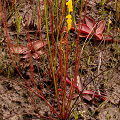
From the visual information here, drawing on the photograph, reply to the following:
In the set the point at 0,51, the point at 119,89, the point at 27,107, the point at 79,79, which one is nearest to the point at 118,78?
the point at 119,89

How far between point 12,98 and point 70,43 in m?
0.75

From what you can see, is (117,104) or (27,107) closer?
(27,107)

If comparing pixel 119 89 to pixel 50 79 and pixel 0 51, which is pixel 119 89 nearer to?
pixel 50 79

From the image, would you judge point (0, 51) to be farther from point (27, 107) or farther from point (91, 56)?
point (91, 56)

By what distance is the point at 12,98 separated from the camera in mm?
1407

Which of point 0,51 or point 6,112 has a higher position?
point 0,51

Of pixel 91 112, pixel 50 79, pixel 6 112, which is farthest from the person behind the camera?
pixel 50 79

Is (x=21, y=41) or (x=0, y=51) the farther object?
(x=21, y=41)

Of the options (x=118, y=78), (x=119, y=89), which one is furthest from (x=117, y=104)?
(x=118, y=78)

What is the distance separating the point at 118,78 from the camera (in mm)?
1681

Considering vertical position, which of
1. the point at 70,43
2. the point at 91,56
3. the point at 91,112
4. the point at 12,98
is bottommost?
the point at 91,112

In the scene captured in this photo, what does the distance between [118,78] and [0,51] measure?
104 cm

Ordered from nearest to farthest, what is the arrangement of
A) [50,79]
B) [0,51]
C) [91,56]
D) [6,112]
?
[6,112] < [50,79] < [0,51] < [91,56]

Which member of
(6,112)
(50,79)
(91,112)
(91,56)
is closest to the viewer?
(6,112)
